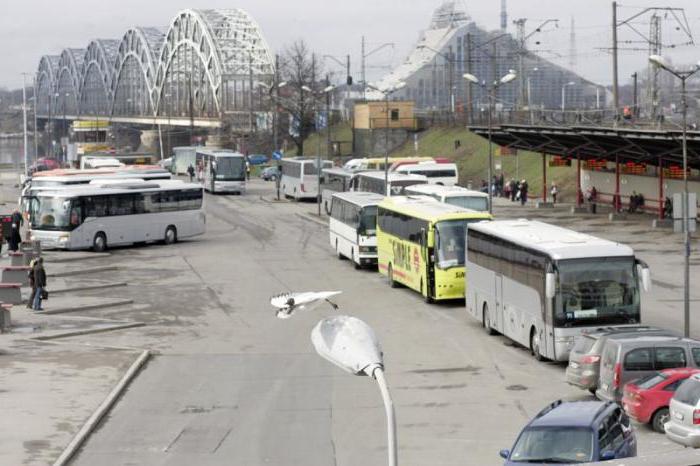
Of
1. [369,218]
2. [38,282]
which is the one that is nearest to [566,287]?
[38,282]

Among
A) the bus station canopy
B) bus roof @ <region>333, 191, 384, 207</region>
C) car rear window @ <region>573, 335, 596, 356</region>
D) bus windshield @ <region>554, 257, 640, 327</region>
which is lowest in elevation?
car rear window @ <region>573, 335, 596, 356</region>

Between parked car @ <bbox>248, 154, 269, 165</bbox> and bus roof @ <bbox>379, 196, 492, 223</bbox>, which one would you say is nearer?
bus roof @ <bbox>379, 196, 492, 223</bbox>

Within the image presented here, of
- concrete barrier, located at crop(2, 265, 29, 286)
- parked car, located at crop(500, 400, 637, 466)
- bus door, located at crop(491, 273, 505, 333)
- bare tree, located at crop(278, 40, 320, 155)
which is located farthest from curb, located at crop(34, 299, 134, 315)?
bare tree, located at crop(278, 40, 320, 155)

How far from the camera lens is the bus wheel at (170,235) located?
2375 inches

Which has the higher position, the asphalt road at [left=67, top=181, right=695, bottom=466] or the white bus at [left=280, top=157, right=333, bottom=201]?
the white bus at [left=280, top=157, right=333, bottom=201]

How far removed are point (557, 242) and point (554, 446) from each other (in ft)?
39.2

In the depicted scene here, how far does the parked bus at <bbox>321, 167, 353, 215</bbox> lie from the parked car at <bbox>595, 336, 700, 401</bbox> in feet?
155

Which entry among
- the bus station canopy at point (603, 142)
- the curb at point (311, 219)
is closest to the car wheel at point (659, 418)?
the bus station canopy at point (603, 142)

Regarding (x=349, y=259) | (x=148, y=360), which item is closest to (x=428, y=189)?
(x=349, y=259)

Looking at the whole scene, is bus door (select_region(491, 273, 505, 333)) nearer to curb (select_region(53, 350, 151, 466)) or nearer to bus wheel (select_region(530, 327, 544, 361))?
bus wheel (select_region(530, 327, 544, 361))

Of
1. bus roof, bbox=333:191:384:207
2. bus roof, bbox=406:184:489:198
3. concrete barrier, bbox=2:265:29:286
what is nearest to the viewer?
concrete barrier, bbox=2:265:29:286

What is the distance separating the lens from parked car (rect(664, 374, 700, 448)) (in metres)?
20.0

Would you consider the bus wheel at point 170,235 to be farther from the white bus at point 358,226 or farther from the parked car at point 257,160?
the parked car at point 257,160

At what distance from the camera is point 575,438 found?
17.0 m
